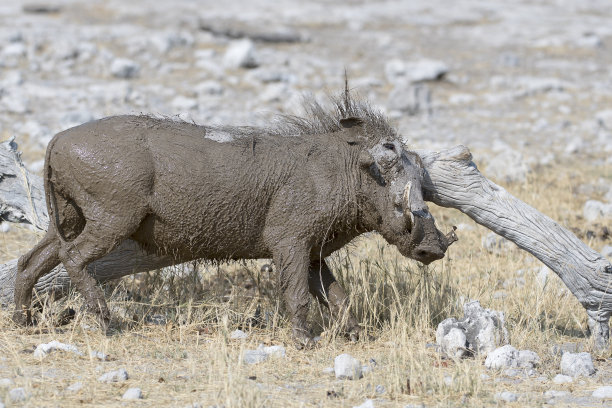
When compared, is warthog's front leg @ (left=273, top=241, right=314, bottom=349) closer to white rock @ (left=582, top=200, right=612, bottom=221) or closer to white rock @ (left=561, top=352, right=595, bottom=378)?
white rock @ (left=561, top=352, right=595, bottom=378)

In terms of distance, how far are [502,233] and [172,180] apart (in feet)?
7.73

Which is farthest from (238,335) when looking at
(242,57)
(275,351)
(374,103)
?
(242,57)

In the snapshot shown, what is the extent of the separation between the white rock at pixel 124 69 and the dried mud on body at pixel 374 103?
0.04 m

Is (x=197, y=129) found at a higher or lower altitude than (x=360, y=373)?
higher

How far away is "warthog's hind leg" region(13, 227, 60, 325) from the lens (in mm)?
5652

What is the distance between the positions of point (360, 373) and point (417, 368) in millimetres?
337

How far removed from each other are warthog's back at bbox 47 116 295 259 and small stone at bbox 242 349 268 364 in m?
0.68

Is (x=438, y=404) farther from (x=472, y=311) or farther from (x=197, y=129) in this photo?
(x=197, y=129)

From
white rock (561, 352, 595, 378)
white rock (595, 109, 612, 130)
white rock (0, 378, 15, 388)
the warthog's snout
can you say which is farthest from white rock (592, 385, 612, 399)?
white rock (595, 109, 612, 130)

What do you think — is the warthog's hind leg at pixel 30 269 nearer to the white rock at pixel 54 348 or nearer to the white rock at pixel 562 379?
the white rock at pixel 54 348

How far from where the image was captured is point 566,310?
6574 millimetres

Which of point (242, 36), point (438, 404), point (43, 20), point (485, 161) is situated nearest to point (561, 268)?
point (438, 404)

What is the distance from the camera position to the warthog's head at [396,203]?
5.53m

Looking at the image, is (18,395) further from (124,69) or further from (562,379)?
(124,69)
